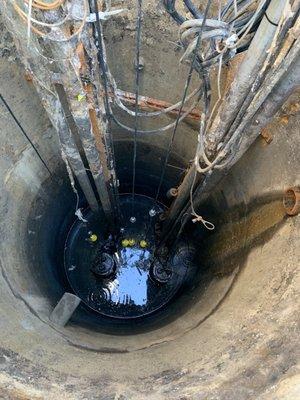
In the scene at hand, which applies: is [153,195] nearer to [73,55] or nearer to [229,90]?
[229,90]

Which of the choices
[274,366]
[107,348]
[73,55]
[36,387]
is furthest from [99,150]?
[274,366]

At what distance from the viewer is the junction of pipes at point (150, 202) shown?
2303 mm

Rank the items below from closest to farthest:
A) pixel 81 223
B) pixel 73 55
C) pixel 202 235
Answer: pixel 73 55
pixel 202 235
pixel 81 223

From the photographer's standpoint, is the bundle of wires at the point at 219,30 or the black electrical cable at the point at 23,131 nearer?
the bundle of wires at the point at 219,30

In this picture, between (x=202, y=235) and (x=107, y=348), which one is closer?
(x=107, y=348)

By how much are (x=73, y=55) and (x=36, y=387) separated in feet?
6.33

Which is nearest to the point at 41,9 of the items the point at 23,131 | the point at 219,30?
the point at 219,30

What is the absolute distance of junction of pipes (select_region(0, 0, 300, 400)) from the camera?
2.30 metres

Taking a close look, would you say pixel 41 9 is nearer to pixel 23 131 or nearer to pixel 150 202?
pixel 23 131

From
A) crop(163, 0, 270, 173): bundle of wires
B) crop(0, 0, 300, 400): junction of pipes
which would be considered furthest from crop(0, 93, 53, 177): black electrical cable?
crop(163, 0, 270, 173): bundle of wires

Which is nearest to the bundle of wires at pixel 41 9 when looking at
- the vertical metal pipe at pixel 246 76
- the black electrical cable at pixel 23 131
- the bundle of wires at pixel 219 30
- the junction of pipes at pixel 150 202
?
the junction of pipes at pixel 150 202

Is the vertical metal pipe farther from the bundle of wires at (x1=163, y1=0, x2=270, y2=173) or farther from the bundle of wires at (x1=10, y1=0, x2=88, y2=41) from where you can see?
the bundle of wires at (x1=10, y1=0, x2=88, y2=41)

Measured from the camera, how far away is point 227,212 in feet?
14.0

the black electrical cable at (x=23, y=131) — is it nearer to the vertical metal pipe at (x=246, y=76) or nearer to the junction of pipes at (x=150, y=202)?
the junction of pipes at (x=150, y=202)
